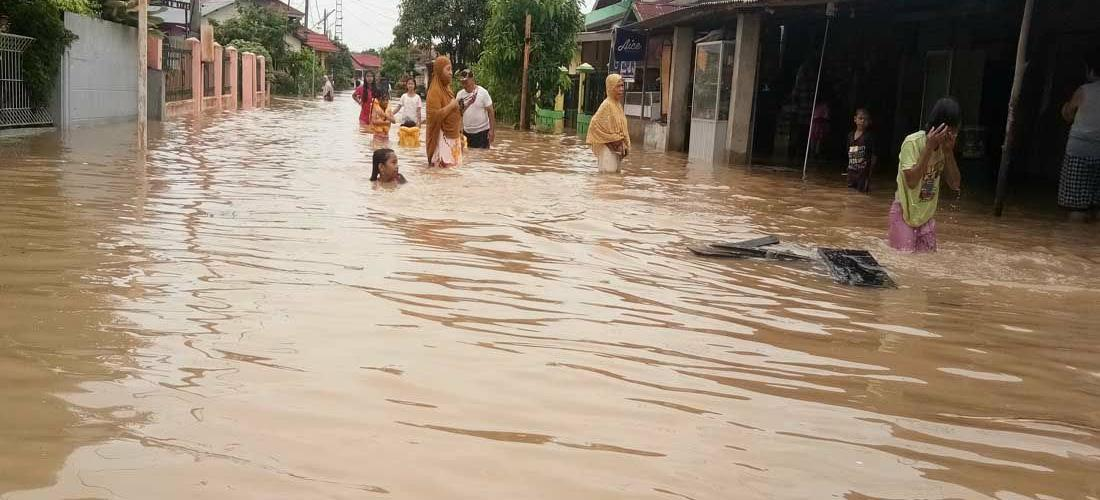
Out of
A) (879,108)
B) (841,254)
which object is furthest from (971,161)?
(841,254)

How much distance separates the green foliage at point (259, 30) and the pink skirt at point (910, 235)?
44442 mm

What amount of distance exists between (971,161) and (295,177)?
36.5ft

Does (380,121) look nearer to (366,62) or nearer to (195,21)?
(195,21)

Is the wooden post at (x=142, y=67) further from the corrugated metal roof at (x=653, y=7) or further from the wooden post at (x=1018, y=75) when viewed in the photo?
the corrugated metal roof at (x=653, y=7)

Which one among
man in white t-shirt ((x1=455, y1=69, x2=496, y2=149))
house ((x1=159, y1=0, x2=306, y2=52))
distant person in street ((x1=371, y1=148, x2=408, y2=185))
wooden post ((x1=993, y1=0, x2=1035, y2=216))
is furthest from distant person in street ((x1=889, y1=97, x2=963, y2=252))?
house ((x1=159, y1=0, x2=306, y2=52))

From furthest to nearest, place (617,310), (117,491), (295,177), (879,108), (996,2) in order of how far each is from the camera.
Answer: (879,108), (996,2), (295,177), (617,310), (117,491)

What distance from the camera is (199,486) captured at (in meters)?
2.76

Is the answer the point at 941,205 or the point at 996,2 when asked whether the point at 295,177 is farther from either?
the point at 996,2

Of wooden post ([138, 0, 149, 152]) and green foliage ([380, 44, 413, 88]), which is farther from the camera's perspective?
green foliage ([380, 44, 413, 88])

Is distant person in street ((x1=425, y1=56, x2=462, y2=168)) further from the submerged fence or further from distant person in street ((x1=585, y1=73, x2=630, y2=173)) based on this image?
the submerged fence

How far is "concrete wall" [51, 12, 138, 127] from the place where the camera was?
17547 millimetres

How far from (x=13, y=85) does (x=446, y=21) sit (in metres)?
20.7

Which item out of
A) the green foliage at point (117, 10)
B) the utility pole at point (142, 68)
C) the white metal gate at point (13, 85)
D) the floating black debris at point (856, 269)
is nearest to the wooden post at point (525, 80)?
the green foliage at point (117, 10)

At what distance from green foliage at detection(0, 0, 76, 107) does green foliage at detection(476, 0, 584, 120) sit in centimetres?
1167
